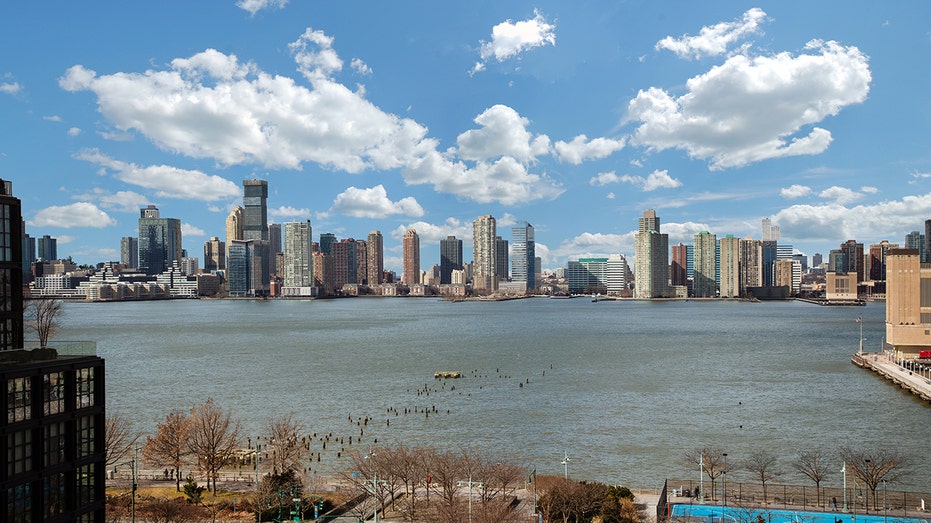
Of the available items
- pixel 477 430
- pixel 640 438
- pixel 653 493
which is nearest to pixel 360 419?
pixel 477 430

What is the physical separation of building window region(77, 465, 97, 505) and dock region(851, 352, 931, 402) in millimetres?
63162

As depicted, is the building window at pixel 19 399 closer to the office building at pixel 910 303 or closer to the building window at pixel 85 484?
the building window at pixel 85 484

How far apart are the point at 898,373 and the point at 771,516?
168 feet

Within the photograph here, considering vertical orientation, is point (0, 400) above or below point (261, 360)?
above

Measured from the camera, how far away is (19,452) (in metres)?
20.4

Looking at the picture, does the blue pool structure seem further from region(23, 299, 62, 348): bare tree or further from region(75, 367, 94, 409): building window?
region(23, 299, 62, 348): bare tree

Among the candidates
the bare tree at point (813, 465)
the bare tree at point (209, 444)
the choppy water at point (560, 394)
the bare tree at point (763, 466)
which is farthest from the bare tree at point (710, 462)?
the bare tree at point (209, 444)

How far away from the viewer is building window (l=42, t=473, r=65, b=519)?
832 inches

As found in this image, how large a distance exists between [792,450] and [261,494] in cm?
3286

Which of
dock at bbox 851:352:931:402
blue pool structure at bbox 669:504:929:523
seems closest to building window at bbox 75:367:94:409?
blue pool structure at bbox 669:504:929:523

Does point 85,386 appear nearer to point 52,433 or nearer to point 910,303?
point 52,433

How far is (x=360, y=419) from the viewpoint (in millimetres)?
56906

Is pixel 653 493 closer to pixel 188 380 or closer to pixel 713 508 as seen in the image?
pixel 713 508

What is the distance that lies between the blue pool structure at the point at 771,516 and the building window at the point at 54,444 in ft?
75.6
